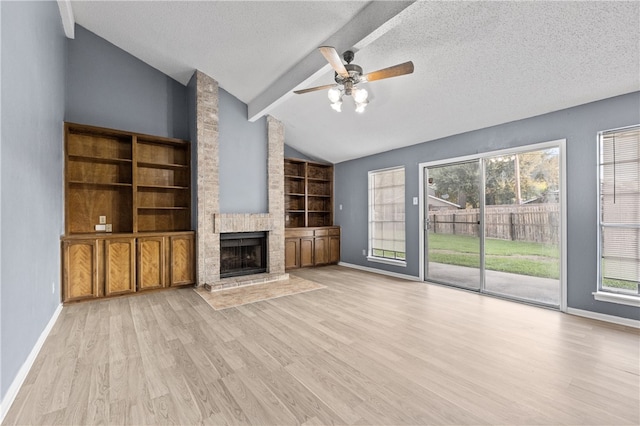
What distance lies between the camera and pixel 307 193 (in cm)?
675

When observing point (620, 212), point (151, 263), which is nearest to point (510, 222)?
point (620, 212)

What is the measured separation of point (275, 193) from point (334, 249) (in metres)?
2.24

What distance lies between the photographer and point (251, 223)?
17.2 feet

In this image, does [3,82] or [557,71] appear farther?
[557,71]

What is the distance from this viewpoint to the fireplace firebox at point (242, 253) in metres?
5.13

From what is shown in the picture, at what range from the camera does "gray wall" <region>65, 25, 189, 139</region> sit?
4.33m

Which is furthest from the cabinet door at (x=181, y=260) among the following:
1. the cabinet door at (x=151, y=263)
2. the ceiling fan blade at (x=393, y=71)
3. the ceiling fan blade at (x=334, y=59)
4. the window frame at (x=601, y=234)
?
the window frame at (x=601, y=234)

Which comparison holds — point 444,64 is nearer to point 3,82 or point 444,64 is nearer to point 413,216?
point 413,216

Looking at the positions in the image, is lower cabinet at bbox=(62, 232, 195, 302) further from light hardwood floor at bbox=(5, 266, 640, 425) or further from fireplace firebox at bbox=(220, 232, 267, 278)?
fireplace firebox at bbox=(220, 232, 267, 278)

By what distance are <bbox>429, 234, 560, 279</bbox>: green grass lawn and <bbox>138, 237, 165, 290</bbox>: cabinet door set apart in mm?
4590

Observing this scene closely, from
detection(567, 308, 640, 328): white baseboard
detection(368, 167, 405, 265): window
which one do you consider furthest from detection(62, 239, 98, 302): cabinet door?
detection(567, 308, 640, 328): white baseboard

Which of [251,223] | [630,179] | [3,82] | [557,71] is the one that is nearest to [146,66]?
[251,223]

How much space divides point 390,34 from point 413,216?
10.5ft

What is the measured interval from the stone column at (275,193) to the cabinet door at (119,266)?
2234mm
